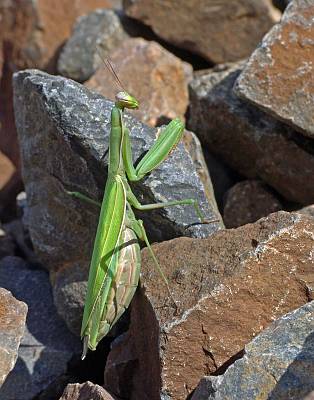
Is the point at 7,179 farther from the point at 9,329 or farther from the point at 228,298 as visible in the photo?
the point at 228,298

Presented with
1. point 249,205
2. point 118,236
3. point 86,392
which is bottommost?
point 249,205

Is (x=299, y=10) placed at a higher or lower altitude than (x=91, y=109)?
higher

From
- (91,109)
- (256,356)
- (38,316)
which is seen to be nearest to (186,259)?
(256,356)

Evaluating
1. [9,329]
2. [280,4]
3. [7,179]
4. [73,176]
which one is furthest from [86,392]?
[280,4]

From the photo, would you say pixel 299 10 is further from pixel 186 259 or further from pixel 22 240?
pixel 22 240

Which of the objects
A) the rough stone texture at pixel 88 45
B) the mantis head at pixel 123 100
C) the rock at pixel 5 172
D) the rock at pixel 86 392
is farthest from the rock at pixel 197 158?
the rock at pixel 5 172

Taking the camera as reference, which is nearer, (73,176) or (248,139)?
(73,176)

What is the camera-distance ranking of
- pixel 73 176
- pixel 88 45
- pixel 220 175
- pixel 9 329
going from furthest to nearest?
pixel 88 45
pixel 220 175
pixel 73 176
pixel 9 329

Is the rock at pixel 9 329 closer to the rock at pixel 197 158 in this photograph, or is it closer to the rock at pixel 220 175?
the rock at pixel 197 158

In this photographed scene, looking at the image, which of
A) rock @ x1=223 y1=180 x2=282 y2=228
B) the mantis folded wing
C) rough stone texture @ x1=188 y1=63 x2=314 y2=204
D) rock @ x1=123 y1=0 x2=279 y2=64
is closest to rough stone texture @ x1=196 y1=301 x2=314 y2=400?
the mantis folded wing
